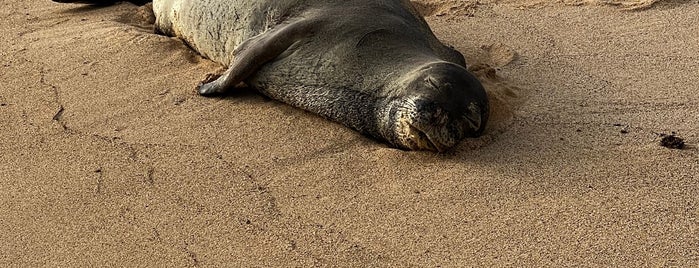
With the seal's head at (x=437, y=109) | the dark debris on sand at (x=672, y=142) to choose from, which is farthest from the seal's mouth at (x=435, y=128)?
the dark debris on sand at (x=672, y=142)


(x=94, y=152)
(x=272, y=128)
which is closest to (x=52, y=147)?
(x=94, y=152)

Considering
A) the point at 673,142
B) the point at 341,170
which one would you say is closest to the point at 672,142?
the point at 673,142

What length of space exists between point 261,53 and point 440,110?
4.02 ft

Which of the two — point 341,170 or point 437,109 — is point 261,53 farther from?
point 437,109

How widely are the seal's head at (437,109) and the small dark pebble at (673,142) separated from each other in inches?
31.6

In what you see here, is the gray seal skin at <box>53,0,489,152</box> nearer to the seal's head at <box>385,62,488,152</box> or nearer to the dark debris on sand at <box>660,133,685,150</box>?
the seal's head at <box>385,62,488,152</box>

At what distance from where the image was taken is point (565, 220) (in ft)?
11.6

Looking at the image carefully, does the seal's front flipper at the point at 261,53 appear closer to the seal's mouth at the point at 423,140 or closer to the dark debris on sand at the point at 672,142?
the seal's mouth at the point at 423,140

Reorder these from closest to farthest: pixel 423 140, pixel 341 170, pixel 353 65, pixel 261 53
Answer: pixel 341 170
pixel 423 140
pixel 353 65
pixel 261 53

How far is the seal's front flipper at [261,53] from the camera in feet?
16.1

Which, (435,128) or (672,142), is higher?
(435,128)

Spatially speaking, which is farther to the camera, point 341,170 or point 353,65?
point 353,65

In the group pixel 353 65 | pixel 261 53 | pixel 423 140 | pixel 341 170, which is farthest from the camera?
pixel 261 53

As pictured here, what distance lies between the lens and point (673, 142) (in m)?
4.13
